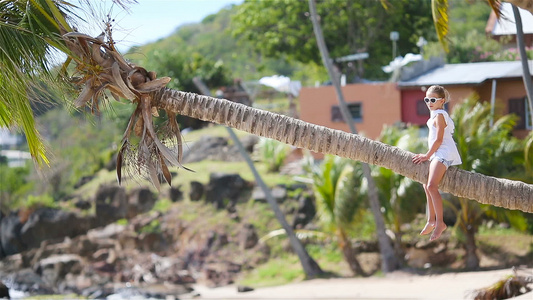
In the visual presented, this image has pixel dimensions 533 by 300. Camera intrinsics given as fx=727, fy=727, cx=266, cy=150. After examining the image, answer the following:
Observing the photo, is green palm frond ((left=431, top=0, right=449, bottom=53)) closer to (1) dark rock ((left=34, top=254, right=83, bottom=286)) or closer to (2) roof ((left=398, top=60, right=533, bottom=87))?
(2) roof ((left=398, top=60, right=533, bottom=87))

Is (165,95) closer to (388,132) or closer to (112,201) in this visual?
(388,132)

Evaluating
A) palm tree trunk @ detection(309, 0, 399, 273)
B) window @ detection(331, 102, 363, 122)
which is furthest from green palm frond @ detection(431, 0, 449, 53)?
window @ detection(331, 102, 363, 122)

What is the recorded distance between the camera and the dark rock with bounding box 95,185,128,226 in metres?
29.5

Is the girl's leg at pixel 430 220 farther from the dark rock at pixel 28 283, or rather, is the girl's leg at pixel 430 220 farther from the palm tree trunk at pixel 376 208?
the dark rock at pixel 28 283

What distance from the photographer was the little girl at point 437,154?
6.90 metres

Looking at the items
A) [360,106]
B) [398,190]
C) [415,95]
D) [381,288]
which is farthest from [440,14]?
[360,106]

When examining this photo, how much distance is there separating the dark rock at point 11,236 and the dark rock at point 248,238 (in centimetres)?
989

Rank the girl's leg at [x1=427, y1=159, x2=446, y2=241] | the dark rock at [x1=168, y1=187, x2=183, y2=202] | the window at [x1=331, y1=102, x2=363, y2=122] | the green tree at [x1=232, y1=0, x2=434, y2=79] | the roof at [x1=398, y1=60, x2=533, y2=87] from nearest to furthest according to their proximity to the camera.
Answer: the girl's leg at [x1=427, y1=159, x2=446, y2=241]
the roof at [x1=398, y1=60, x2=533, y2=87]
the window at [x1=331, y1=102, x2=363, y2=122]
the dark rock at [x1=168, y1=187, x2=183, y2=202]
the green tree at [x1=232, y1=0, x2=434, y2=79]

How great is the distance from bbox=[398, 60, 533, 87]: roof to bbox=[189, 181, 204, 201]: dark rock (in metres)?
8.66

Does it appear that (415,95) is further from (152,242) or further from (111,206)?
(111,206)

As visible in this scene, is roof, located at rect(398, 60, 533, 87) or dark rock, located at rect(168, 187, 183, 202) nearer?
roof, located at rect(398, 60, 533, 87)

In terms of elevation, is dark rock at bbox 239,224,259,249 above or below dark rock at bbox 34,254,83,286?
above

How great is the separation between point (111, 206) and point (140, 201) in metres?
1.31

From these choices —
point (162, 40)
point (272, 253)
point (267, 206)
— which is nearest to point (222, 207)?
point (267, 206)
